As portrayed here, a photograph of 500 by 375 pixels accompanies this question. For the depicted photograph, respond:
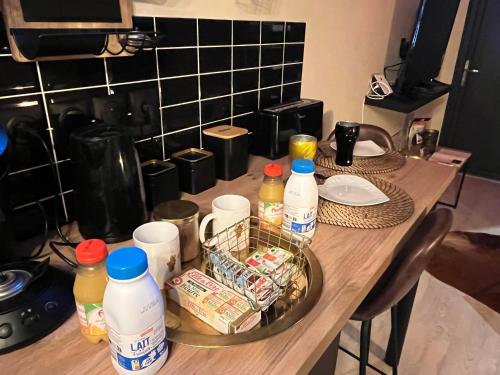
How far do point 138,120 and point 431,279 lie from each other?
1827 millimetres

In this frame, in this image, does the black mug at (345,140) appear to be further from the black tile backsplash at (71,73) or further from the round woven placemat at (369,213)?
the black tile backsplash at (71,73)

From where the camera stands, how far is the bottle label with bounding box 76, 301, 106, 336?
57 cm

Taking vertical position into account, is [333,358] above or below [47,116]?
below

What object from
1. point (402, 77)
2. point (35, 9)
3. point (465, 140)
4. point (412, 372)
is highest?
point (35, 9)

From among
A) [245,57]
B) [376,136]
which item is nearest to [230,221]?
[245,57]

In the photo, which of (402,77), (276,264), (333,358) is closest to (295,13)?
(402,77)

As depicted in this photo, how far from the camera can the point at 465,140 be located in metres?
3.62

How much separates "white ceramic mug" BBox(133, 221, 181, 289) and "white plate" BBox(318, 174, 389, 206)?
0.51 m

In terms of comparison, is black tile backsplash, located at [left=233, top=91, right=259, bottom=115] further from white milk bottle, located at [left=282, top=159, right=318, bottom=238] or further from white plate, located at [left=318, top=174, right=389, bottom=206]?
white milk bottle, located at [left=282, top=159, right=318, bottom=238]

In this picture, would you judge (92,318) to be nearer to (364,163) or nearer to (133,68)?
(133,68)

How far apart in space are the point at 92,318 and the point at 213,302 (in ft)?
0.62

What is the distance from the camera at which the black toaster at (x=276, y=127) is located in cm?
136

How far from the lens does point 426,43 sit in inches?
89.3

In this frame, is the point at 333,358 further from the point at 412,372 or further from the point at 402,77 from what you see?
the point at 402,77
